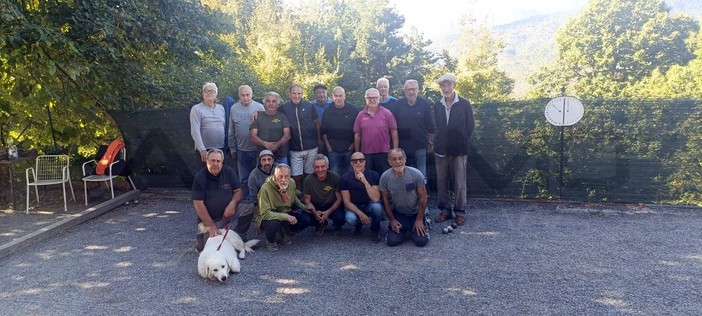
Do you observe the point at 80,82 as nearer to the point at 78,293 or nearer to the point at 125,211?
the point at 125,211

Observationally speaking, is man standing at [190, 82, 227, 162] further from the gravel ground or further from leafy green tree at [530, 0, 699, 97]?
leafy green tree at [530, 0, 699, 97]

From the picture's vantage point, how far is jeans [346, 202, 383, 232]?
14.8ft

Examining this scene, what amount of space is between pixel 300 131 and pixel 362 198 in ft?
3.77

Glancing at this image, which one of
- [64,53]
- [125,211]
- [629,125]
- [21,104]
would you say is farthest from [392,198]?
[21,104]

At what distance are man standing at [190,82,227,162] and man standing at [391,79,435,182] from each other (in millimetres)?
2070

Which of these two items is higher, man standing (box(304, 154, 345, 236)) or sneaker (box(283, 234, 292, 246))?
man standing (box(304, 154, 345, 236))

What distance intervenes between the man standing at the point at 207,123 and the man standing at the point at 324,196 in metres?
1.39

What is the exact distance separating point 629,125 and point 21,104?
831 cm

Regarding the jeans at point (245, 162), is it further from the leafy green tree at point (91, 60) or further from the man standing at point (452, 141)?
the leafy green tree at point (91, 60)

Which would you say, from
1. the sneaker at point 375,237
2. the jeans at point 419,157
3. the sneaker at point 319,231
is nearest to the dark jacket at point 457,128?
the jeans at point 419,157

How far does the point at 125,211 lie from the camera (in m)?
6.18

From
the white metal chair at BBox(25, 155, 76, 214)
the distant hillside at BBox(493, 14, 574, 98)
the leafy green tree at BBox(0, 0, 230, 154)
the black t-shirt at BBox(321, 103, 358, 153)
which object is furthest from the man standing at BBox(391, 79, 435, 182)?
the distant hillside at BBox(493, 14, 574, 98)

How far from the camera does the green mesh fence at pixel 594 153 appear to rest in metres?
5.41

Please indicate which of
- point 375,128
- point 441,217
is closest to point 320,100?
point 375,128
